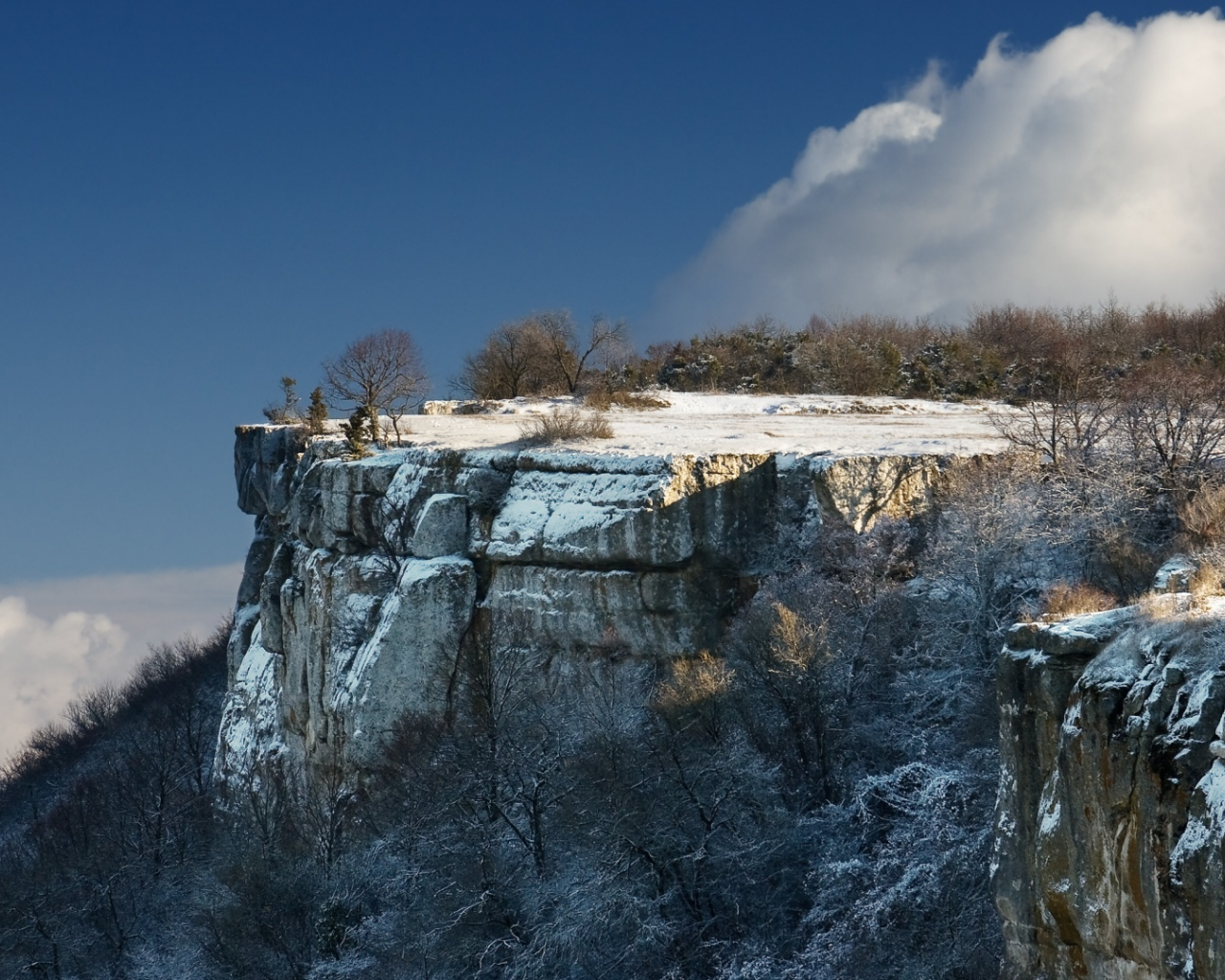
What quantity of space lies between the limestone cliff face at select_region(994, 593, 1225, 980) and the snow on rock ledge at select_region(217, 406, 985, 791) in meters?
15.5

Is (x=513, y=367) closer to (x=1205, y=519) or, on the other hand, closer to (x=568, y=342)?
(x=568, y=342)

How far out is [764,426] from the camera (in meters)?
40.0

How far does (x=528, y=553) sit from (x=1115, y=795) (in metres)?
20.2

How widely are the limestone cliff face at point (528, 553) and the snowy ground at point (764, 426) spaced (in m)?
1.28

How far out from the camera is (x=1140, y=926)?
13.6 metres

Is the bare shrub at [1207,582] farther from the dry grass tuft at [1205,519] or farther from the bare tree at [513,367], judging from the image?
the bare tree at [513,367]

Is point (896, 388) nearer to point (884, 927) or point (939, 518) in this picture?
point (939, 518)

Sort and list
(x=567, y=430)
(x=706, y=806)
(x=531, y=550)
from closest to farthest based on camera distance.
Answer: (x=706, y=806)
(x=531, y=550)
(x=567, y=430)

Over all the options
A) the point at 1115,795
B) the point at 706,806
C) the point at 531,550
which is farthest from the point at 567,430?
the point at 1115,795

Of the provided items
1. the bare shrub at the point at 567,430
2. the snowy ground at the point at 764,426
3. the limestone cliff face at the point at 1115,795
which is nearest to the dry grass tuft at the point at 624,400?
the snowy ground at the point at 764,426

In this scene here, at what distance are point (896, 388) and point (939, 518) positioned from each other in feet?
80.9

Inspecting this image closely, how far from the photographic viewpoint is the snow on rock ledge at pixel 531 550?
3134 centimetres

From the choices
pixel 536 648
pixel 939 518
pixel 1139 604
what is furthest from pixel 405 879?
pixel 1139 604

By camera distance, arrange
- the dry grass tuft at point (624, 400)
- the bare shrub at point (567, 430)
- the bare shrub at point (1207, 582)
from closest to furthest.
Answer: the bare shrub at point (1207, 582)
the bare shrub at point (567, 430)
the dry grass tuft at point (624, 400)
